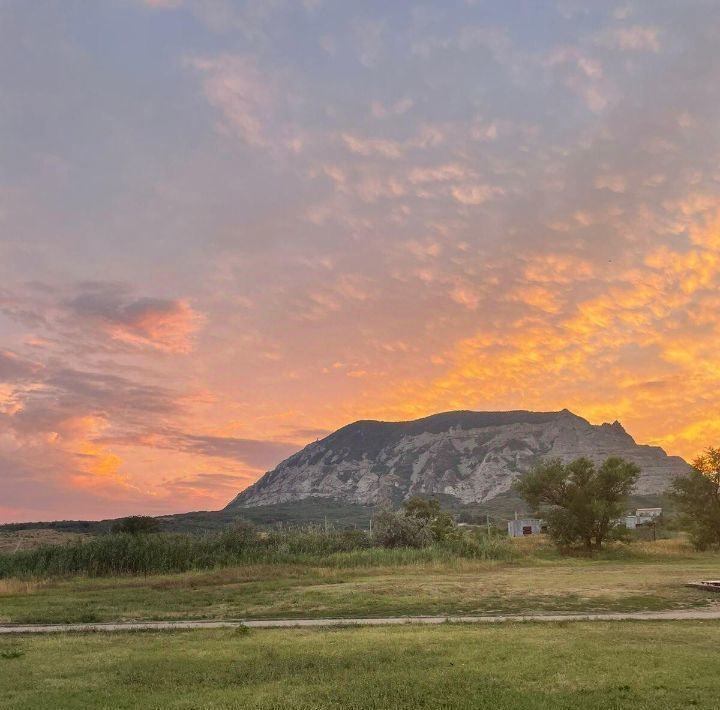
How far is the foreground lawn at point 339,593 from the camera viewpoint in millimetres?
23266

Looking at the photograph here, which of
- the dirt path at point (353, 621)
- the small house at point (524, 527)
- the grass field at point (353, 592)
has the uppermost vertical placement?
the dirt path at point (353, 621)

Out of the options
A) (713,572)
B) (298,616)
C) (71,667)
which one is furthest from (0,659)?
(713,572)

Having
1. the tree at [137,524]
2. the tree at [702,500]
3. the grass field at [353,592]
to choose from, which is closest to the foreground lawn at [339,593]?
the grass field at [353,592]

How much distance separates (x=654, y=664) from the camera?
12.2 m

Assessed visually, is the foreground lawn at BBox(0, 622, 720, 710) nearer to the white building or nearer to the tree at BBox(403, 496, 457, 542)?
the tree at BBox(403, 496, 457, 542)

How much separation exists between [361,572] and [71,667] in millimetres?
28244

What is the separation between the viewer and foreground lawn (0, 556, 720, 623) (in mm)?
23266

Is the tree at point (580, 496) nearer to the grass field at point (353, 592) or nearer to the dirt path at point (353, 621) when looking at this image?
the grass field at point (353, 592)

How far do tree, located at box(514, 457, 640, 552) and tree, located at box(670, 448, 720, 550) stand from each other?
20.2ft

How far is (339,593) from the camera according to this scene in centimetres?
2819

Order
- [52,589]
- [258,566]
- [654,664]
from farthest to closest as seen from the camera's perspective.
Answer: [258,566] → [52,589] → [654,664]

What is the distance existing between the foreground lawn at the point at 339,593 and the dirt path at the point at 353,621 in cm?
159

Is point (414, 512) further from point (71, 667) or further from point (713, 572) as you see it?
point (71, 667)

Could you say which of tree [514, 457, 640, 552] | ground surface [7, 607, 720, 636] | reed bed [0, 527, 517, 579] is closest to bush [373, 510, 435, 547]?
reed bed [0, 527, 517, 579]
